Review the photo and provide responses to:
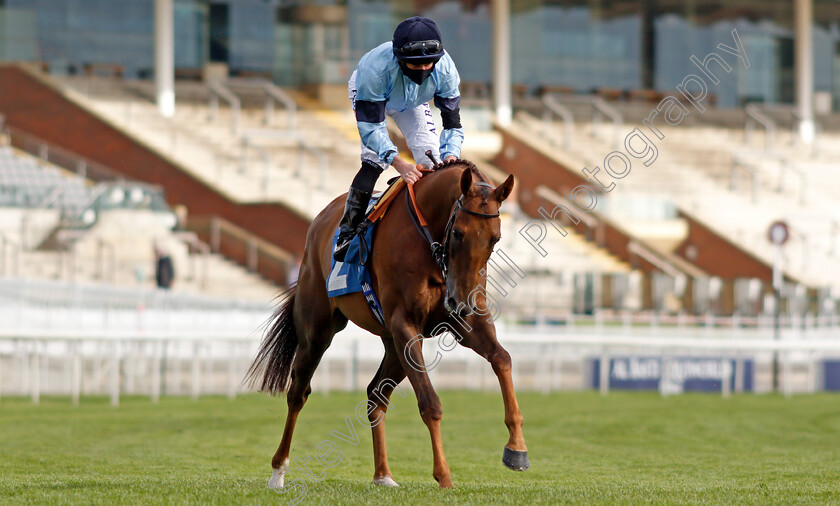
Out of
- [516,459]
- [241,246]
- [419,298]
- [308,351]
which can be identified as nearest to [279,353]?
[308,351]

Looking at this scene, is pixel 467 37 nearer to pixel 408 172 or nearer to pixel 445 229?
pixel 408 172

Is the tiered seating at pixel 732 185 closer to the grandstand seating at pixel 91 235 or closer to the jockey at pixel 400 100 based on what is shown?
the grandstand seating at pixel 91 235

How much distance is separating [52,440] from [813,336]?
12.3 metres

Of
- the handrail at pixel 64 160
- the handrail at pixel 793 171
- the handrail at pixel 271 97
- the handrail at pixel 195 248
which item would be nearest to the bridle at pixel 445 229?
the handrail at pixel 195 248

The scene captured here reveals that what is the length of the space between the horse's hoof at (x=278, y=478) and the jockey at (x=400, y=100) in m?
1.11

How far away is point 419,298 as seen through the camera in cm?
542

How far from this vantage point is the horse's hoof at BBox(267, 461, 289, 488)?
19.9ft

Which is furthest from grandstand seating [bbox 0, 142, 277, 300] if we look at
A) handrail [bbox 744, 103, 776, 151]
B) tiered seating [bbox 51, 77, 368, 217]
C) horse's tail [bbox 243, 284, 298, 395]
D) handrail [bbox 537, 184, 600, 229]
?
handrail [bbox 744, 103, 776, 151]

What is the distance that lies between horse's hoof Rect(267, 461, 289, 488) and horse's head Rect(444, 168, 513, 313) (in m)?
1.55

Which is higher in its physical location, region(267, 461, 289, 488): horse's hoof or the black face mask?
the black face mask

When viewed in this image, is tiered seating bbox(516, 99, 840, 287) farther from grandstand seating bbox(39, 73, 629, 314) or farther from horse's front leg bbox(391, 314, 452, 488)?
horse's front leg bbox(391, 314, 452, 488)

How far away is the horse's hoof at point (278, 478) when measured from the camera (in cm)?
605

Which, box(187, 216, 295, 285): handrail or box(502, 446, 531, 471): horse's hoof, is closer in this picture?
box(502, 446, 531, 471): horse's hoof

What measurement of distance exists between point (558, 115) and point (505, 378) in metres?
26.2
